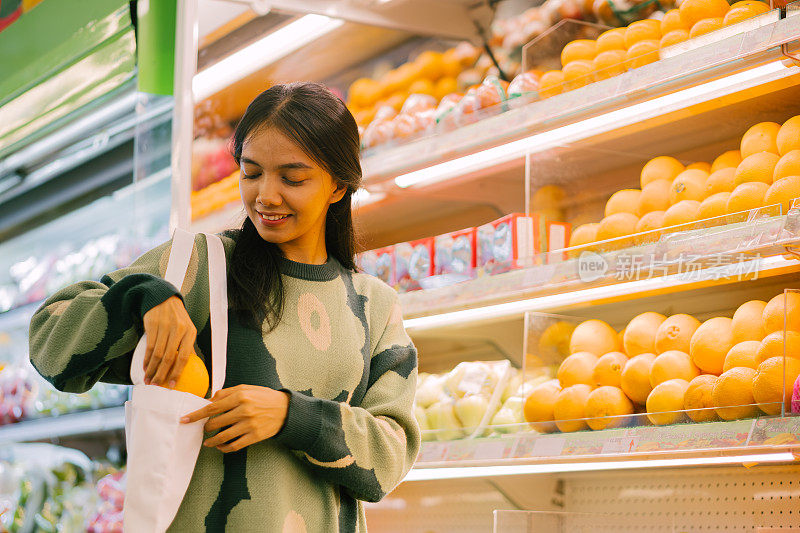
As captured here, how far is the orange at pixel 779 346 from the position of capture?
1.69m

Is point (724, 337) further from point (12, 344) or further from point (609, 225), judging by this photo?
point (12, 344)

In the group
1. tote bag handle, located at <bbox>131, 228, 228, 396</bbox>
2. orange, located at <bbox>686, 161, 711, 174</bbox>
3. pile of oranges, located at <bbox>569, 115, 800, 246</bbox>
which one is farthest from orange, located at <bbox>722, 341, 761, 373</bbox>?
tote bag handle, located at <bbox>131, 228, 228, 396</bbox>

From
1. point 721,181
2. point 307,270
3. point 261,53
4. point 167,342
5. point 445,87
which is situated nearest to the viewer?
point 167,342

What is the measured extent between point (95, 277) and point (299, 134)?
2318 millimetres

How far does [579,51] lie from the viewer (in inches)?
93.7

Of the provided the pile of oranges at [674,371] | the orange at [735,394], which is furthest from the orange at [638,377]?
the orange at [735,394]

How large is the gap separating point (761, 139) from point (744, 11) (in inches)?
10.5

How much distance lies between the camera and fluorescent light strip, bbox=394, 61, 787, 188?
1.95 meters

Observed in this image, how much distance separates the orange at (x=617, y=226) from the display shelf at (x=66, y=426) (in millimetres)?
1624

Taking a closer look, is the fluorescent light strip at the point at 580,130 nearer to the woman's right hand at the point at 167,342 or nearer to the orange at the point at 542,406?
the orange at the point at 542,406

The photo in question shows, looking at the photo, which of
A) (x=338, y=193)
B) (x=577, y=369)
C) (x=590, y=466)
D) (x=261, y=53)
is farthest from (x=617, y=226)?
(x=261, y=53)

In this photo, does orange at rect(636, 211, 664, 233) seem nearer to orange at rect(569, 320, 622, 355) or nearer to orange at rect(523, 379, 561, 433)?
orange at rect(569, 320, 622, 355)

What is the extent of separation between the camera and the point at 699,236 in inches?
72.9

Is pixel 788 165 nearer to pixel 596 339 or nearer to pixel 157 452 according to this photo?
pixel 596 339
